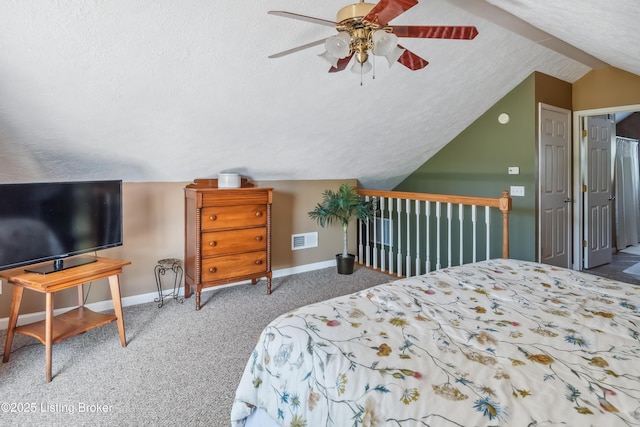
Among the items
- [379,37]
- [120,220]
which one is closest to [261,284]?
[120,220]

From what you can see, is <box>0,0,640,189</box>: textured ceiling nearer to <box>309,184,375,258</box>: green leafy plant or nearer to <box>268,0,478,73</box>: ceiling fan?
<box>309,184,375,258</box>: green leafy plant

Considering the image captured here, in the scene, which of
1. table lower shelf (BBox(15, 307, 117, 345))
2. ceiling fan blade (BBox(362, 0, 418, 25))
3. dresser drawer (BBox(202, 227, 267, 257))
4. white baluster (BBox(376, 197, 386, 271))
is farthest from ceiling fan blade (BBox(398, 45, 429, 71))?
table lower shelf (BBox(15, 307, 117, 345))

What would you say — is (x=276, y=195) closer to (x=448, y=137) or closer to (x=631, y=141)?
(x=448, y=137)

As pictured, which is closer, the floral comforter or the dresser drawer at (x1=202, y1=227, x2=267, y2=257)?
the floral comforter

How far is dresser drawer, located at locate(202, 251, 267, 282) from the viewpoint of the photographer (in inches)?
132

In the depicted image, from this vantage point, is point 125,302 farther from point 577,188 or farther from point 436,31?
point 577,188

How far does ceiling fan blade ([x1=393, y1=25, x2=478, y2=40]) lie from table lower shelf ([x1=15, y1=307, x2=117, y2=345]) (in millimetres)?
2607

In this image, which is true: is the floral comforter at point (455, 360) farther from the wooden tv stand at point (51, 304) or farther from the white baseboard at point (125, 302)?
the white baseboard at point (125, 302)

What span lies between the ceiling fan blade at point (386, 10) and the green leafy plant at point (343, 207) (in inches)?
105

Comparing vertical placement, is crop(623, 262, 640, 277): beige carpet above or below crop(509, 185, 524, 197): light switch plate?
below

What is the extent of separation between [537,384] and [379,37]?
1.58 m

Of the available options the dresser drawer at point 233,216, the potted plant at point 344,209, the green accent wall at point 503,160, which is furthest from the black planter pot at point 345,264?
the green accent wall at point 503,160

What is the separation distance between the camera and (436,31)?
184cm

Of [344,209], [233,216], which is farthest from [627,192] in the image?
[233,216]
